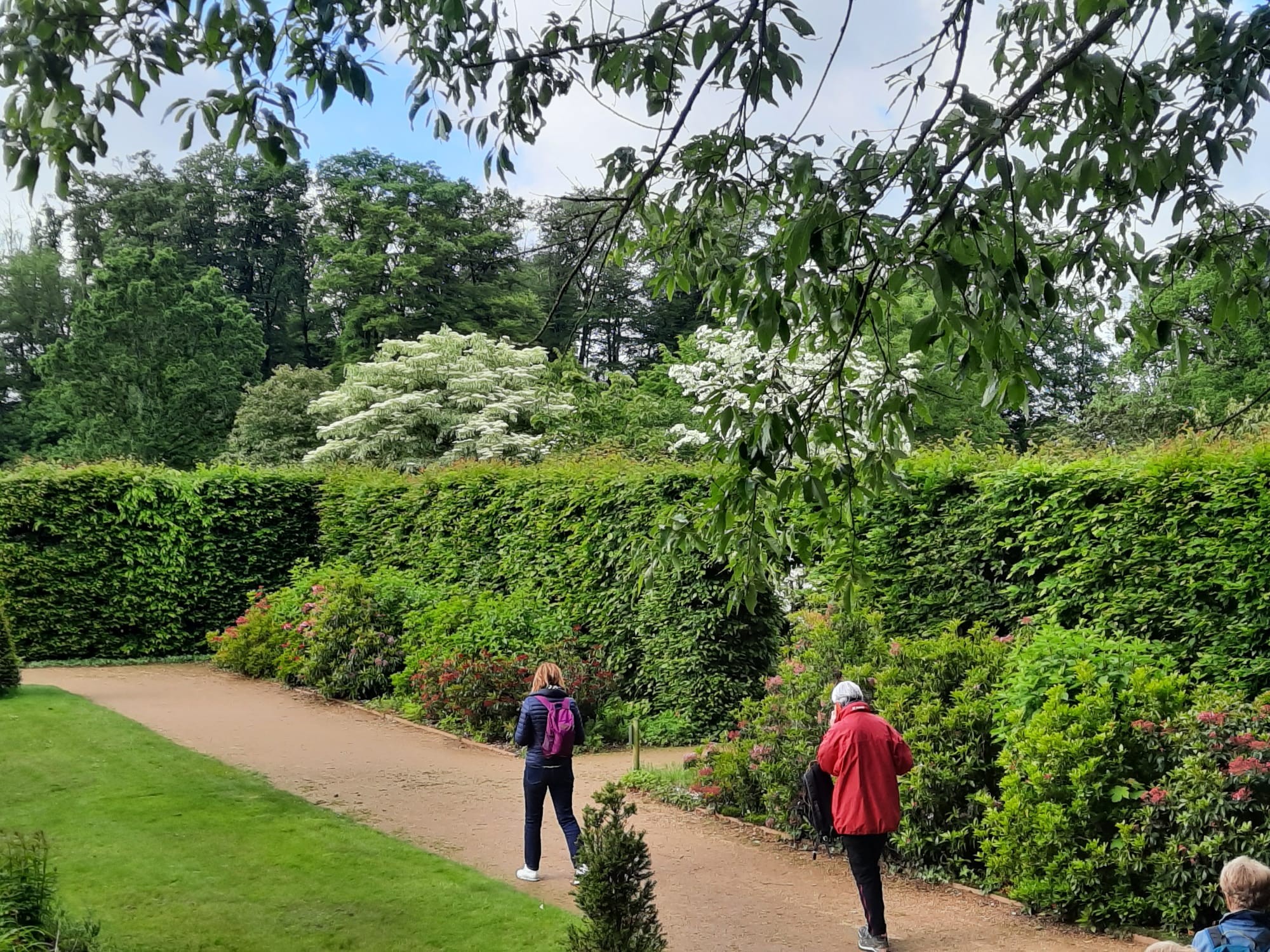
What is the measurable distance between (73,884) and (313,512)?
46.5 ft

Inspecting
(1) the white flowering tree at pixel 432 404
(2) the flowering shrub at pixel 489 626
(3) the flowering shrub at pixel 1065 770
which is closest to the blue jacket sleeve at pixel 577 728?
(3) the flowering shrub at pixel 1065 770

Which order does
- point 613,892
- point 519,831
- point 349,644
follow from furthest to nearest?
point 349,644
point 519,831
point 613,892

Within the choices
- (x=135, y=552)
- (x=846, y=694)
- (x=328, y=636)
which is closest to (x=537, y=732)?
(x=846, y=694)

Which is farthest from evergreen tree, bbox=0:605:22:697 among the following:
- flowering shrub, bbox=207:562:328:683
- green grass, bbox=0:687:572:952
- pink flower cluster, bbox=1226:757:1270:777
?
pink flower cluster, bbox=1226:757:1270:777

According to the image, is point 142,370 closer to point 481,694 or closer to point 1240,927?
point 481,694

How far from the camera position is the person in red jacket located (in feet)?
19.4

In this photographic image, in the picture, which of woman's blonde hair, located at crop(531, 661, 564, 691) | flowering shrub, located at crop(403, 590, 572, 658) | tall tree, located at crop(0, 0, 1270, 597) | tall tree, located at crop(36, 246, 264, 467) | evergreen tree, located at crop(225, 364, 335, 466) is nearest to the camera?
tall tree, located at crop(0, 0, 1270, 597)

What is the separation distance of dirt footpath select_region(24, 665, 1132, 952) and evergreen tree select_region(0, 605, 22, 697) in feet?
3.60

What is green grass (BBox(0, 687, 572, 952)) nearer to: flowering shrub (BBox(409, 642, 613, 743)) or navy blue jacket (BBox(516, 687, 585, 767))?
navy blue jacket (BBox(516, 687, 585, 767))

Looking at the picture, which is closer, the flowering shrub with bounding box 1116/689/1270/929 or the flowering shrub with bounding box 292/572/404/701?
the flowering shrub with bounding box 1116/689/1270/929

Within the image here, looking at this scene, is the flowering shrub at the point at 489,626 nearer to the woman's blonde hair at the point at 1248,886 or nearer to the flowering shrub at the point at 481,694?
the flowering shrub at the point at 481,694

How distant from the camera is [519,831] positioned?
8.36 m

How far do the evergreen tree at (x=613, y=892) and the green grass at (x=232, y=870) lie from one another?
732 mm

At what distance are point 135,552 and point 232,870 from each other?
13.0 metres
